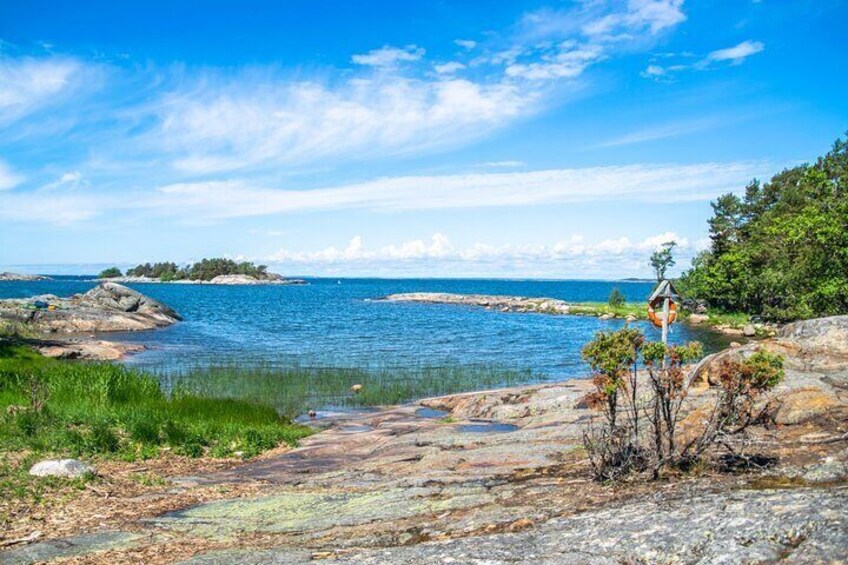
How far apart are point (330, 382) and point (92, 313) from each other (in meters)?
34.3

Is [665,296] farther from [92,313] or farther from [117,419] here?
[92,313]

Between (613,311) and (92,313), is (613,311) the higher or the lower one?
the lower one

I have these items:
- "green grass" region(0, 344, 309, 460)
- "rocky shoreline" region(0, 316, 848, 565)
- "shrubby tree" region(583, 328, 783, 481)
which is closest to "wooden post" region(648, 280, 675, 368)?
"rocky shoreline" region(0, 316, 848, 565)

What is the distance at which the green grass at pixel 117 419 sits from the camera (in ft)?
43.8

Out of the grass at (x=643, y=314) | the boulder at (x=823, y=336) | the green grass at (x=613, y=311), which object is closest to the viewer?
the boulder at (x=823, y=336)

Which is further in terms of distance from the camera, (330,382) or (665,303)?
(330,382)

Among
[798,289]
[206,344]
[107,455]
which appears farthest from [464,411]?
[798,289]

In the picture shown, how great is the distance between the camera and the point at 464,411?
2116 centimetres

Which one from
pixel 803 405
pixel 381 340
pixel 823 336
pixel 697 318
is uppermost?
pixel 823 336

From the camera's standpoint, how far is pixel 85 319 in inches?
2057

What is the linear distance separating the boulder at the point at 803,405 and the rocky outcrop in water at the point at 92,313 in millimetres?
49340

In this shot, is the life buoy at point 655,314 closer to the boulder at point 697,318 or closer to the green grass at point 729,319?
the green grass at point 729,319

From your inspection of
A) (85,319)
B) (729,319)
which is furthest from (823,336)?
(85,319)

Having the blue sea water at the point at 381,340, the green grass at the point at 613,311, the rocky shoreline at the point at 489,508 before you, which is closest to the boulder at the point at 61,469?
the rocky shoreline at the point at 489,508
